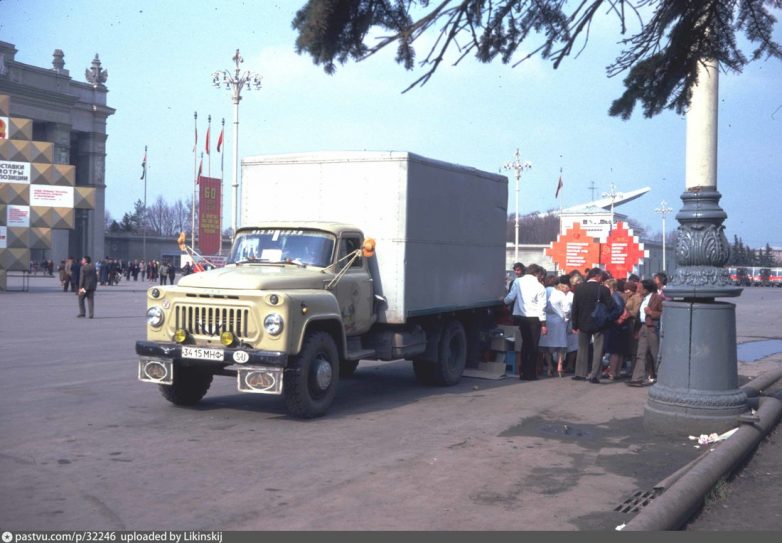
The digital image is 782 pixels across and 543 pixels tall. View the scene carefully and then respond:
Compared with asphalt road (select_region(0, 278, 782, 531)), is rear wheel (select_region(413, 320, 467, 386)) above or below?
above

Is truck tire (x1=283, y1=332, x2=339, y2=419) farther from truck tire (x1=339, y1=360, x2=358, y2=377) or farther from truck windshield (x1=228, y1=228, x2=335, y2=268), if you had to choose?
truck tire (x1=339, y1=360, x2=358, y2=377)

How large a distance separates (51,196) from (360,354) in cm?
3740

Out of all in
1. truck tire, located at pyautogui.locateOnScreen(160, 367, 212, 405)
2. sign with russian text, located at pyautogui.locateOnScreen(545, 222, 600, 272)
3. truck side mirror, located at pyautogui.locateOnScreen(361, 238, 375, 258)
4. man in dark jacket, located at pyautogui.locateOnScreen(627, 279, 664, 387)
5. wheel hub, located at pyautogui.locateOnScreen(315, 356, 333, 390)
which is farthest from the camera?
sign with russian text, located at pyautogui.locateOnScreen(545, 222, 600, 272)

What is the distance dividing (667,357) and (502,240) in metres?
5.94

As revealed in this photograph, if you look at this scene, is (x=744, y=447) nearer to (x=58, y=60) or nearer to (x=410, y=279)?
(x=410, y=279)

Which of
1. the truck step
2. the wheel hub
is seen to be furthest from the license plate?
the truck step

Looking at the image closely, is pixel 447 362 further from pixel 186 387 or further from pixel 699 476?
pixel 699 476

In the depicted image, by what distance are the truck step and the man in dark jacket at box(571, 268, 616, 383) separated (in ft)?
13.5

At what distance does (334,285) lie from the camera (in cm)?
1057

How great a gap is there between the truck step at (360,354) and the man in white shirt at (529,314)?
11.8 feet

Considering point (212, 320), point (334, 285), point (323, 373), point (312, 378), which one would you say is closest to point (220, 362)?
point (212, 320)

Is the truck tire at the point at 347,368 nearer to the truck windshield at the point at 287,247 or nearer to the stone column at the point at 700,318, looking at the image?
the truck windshield at the point at 287,247

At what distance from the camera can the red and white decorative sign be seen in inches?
1083

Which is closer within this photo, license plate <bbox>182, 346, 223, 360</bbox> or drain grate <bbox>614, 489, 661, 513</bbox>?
drain grate <bbox>614, 489, 661, 513</bbox>
